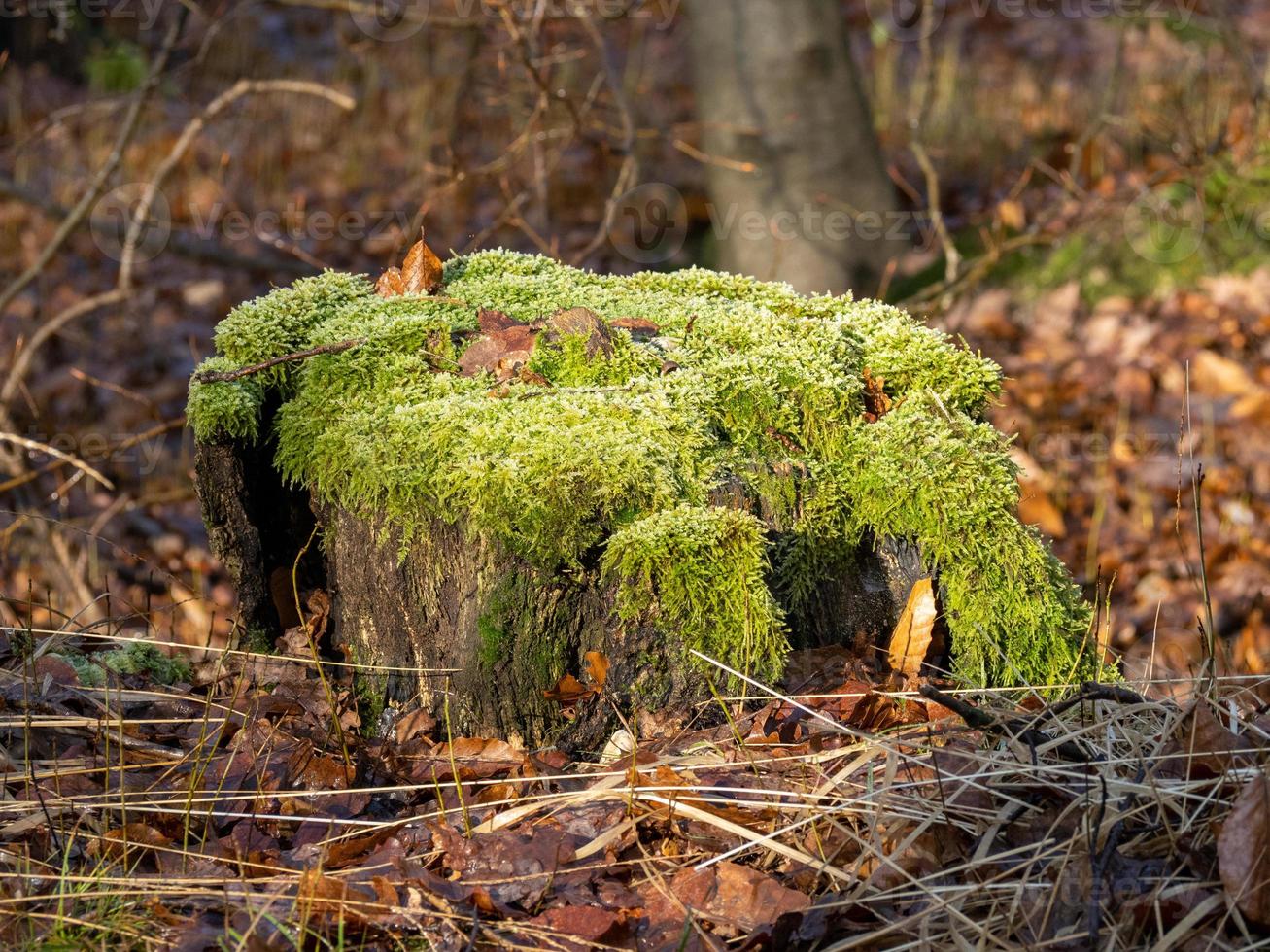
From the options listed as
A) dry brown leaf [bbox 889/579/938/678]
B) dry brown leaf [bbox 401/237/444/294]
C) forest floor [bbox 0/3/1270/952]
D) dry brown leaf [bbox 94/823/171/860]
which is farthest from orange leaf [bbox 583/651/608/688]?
dry brown leaf [bbox 401/237/444/294]

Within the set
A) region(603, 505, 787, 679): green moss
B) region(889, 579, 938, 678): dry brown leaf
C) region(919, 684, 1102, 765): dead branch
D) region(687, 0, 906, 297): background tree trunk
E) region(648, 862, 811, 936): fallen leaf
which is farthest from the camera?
region(687, 0, 906, 297): background tree trunk

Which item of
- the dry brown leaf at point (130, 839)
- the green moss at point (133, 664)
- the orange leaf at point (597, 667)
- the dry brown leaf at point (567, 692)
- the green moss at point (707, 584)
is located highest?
the green moss at point (707, 584)

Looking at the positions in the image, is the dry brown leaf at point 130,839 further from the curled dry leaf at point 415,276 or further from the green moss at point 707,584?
the curled dry leaf at point 415,276

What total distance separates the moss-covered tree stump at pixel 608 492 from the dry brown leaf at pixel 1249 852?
54 centimetres

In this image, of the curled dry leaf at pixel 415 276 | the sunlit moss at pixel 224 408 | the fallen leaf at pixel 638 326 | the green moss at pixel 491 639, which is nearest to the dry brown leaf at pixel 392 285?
the curled dry leaf at pixel 415 276

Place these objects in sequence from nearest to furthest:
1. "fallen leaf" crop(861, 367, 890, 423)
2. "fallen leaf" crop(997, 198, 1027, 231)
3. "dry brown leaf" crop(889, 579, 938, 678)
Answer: "dry brown leaf" crop(889, 579, 938, 678) → "fallen leaf" crop(861, 367, 890, 423) → "fallen leaf" crop(997, 198, 1027, 231)

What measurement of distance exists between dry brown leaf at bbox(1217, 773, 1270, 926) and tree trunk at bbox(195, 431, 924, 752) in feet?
2.69

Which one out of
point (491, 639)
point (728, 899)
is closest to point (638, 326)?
point (491, 639)

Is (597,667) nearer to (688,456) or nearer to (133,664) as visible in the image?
(688,456)

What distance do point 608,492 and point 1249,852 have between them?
1165 mm

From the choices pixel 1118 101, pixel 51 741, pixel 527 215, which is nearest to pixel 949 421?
pixel 51 741

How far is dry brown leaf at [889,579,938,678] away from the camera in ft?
7.49

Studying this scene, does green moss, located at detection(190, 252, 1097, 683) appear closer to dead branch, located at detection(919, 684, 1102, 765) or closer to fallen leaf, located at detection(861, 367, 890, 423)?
fallen leaf, located at detection(861, 367, 890, 423)

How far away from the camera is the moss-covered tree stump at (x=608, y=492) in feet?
7.09
